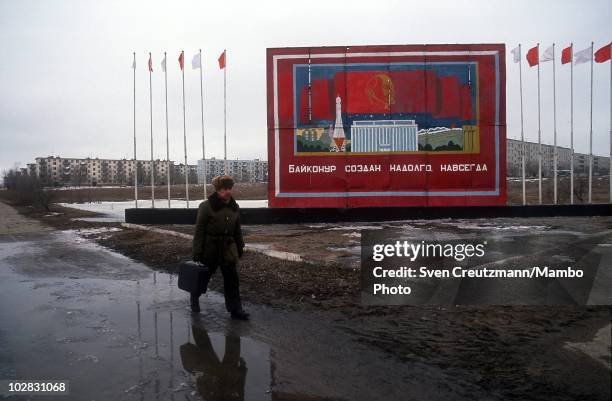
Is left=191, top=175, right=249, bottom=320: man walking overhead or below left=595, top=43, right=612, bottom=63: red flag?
below

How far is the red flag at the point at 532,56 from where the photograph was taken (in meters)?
14.3

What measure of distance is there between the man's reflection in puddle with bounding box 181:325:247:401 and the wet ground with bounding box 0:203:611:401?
1 centimetres

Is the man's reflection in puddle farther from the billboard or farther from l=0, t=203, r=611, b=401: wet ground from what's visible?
the billboard

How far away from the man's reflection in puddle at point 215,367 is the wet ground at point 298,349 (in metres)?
0.01

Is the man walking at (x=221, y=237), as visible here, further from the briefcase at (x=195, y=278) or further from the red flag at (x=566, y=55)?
the red flag at (x=566, y=55)

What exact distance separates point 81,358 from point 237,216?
234 cm

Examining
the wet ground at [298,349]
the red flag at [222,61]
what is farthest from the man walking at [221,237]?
the red flag at [222,61]

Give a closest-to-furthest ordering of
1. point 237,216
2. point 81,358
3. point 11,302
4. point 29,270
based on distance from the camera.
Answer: point 81,358
point 237,216
point 11,302
point 29,270

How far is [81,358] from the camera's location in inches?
173

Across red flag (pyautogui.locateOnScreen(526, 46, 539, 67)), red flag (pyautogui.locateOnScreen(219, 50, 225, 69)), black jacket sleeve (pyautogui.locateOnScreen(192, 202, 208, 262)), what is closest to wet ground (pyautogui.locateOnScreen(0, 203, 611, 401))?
black jacket sleeve (pyautogui.locateOnScreen(192, 202, 208, 262))

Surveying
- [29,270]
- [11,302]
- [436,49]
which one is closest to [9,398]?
[11,302]

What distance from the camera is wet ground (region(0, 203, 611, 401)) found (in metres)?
3.62

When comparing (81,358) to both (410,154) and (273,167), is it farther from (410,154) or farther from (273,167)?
(410,154)

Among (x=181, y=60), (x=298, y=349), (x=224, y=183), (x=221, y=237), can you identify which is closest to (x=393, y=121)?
(x=224, y=183)
